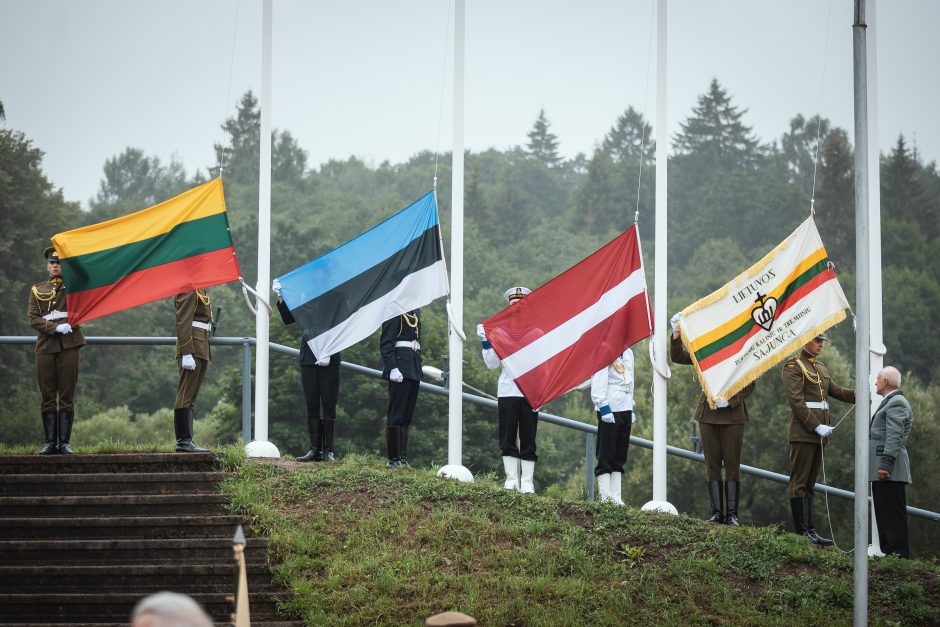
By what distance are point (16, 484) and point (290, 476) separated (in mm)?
2511

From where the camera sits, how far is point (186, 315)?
1310 centimetres

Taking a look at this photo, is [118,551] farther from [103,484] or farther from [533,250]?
[533,250]

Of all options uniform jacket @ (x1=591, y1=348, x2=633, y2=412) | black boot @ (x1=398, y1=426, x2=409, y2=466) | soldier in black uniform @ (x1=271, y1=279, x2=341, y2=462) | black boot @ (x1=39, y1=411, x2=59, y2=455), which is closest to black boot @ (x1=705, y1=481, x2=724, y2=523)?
uniform jacket @ (x1=591, y1=348, x2=633, y2=412)

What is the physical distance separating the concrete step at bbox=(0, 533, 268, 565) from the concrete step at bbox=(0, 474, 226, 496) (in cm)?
95

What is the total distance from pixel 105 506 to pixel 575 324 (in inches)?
195

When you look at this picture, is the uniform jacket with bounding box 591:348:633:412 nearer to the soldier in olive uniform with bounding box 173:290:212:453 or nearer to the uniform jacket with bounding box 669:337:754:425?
the uniform jacket with bounding box 669:337:754:425

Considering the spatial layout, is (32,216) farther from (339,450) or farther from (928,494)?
(928,494)

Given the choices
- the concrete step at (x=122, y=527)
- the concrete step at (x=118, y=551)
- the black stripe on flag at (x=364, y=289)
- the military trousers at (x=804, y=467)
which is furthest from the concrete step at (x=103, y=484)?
the military trousers at (x=804, y=467)

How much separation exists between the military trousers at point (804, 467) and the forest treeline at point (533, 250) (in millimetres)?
1989

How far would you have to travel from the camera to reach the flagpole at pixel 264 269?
1363 cm

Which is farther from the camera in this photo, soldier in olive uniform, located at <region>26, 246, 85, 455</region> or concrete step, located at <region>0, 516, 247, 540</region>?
soldier in olive uniform, located at <region>26, 246, 85, 455</region>

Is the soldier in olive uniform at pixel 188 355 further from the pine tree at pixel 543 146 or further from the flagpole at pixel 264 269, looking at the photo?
the pine tree at pixel 543 146

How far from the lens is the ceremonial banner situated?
13070 millimetres

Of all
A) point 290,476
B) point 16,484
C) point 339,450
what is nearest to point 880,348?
point 290,476
